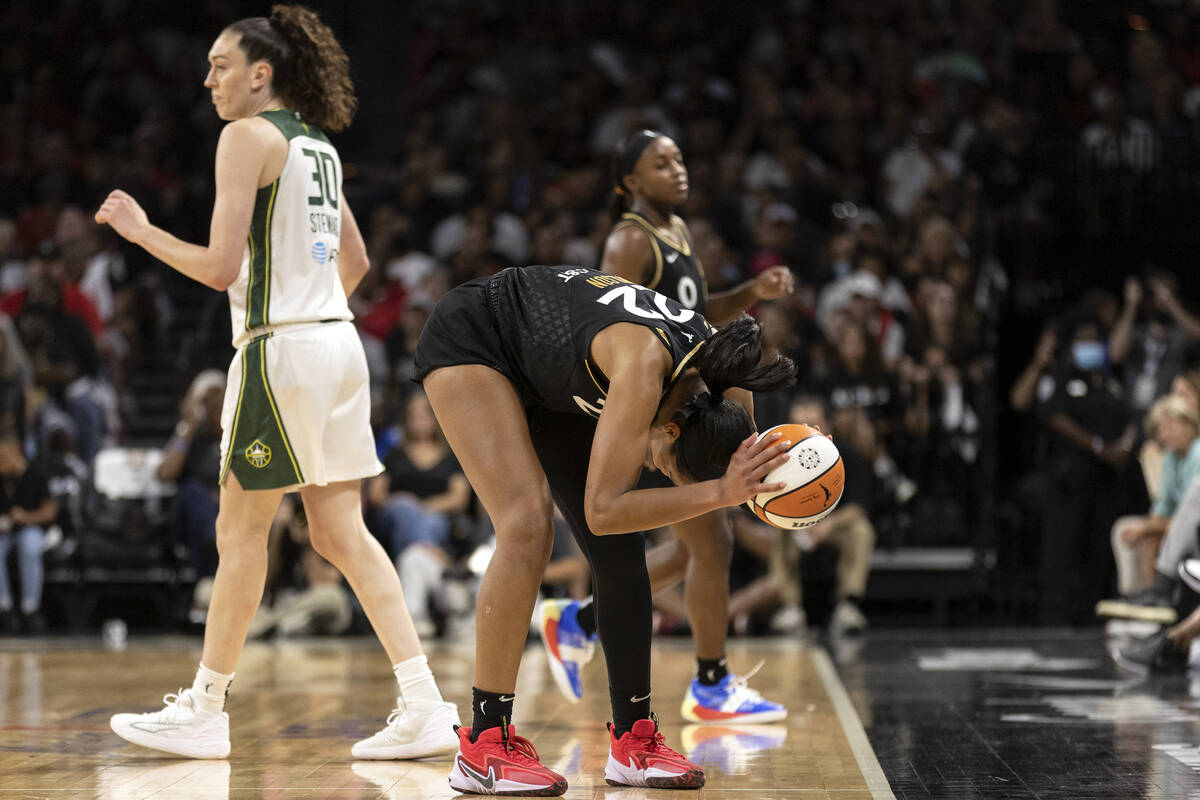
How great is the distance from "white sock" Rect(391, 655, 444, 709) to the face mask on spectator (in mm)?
6658

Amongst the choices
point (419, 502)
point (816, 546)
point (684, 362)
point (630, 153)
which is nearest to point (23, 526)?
point (419, 502)

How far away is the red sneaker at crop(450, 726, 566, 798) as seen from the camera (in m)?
3.60

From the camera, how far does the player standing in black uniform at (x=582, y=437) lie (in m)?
3.32

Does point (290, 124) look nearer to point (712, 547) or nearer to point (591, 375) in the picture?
point (591, 375)

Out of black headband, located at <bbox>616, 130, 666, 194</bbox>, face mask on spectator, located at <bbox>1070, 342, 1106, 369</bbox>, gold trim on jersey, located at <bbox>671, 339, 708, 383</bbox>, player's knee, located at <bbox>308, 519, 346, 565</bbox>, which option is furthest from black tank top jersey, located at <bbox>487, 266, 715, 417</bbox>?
face mask on spectator, located at <bbox>1070, 342, 1106, 369</bbox>

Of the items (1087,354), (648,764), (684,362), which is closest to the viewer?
(684,362)

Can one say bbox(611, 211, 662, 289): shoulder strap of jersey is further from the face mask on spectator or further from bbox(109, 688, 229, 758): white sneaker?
the face mask on spectator

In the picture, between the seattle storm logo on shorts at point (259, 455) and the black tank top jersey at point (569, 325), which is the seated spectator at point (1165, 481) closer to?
the black tank top jersey at point (569, 325)

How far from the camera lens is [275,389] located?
4223 mm

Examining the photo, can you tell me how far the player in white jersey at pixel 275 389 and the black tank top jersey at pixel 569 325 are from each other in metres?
0.77

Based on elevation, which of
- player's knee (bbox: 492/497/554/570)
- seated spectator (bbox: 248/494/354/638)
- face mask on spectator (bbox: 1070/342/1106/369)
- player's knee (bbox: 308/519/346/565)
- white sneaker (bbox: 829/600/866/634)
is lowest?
white sneaker (bbox: 829/600/866/634)

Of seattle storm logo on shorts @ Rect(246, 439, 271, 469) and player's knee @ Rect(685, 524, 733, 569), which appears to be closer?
seattle storm logo on shorts @ Rect(246, 439, 271, 469)

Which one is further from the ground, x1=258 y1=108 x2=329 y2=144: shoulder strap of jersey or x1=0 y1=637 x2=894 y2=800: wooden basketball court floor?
x1=258 y1=108 x2=329 y2=144: shoulder strap of jersey

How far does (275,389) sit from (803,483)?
1.72 m
